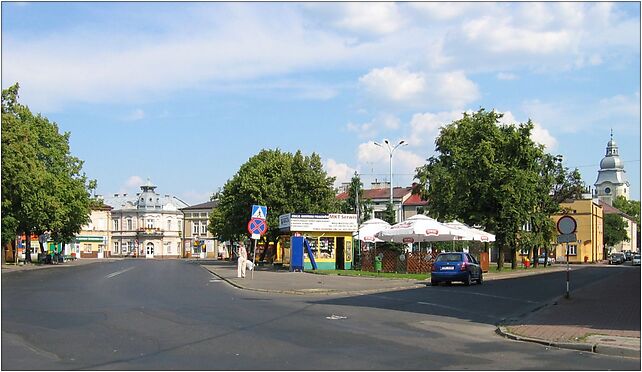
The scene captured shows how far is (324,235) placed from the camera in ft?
165

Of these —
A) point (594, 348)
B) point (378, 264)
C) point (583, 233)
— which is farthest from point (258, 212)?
point (583, 233)

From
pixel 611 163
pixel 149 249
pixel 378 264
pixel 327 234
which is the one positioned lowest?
pixel 149 249

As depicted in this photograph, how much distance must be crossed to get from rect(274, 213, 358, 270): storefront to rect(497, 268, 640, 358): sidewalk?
2731cm

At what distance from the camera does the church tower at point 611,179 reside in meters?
184

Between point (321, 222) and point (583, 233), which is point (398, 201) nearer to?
point (583, 233)

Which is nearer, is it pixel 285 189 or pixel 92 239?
pixel 285 189

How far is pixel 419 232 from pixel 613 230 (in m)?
101

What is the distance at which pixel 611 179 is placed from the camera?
185875 millimetres

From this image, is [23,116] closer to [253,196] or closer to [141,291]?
[253,196]

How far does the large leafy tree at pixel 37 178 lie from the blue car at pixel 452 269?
108 feet

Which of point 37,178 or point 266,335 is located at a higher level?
point 37,178

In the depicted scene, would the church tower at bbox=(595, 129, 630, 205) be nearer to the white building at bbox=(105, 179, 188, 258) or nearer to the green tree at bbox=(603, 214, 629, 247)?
the green tree at bbox=(603, 214, 629, 247)

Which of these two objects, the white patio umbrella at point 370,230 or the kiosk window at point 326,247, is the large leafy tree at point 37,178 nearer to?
the kiosk window at point 326,247

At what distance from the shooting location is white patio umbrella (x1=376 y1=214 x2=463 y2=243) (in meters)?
40.7
